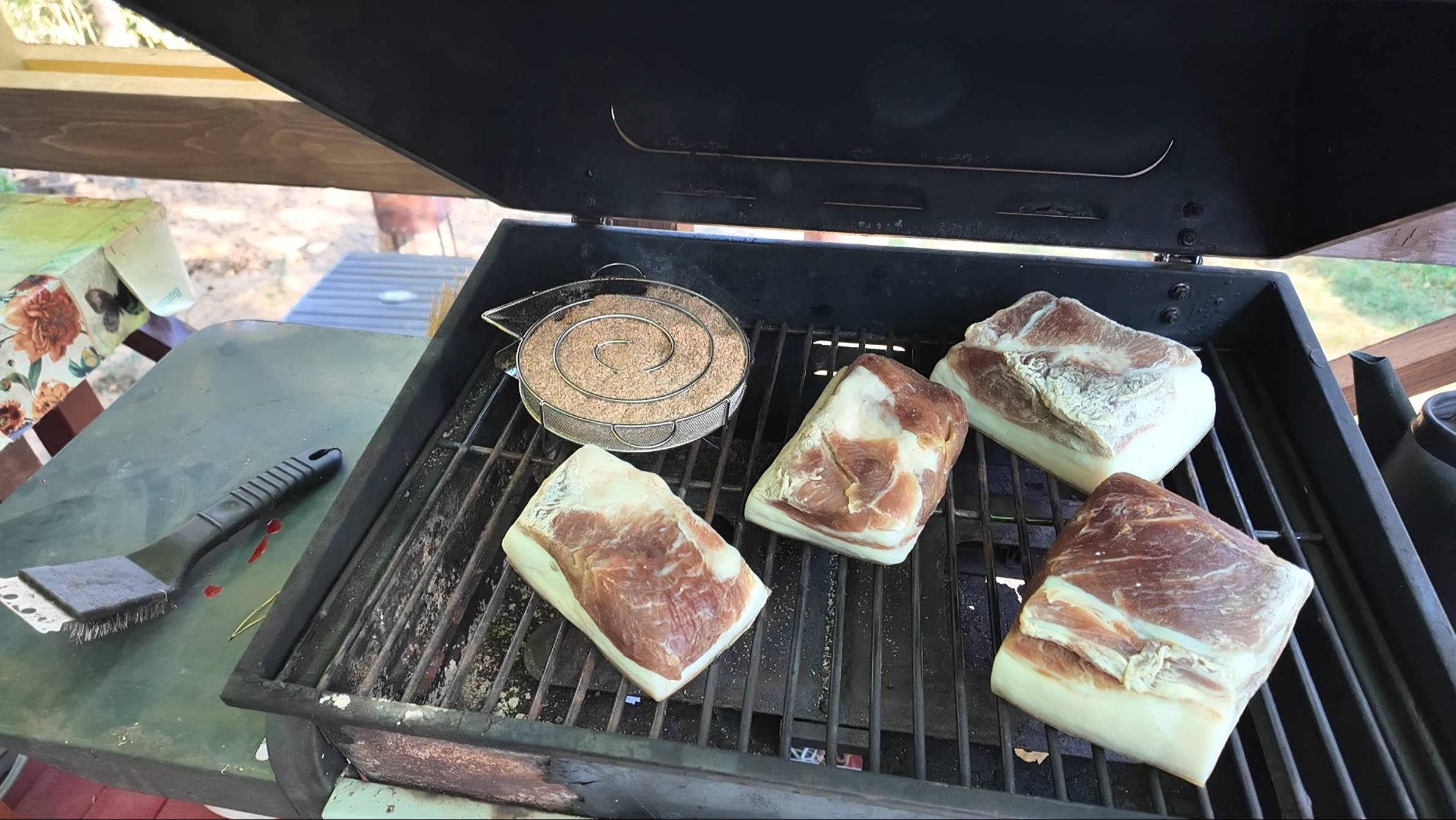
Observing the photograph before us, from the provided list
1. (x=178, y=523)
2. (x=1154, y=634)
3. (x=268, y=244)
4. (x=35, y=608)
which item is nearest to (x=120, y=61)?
(x=178, y=523)

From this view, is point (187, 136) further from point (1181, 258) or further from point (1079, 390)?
point (1181, 258)

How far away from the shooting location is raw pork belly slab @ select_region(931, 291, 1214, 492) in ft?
5.29

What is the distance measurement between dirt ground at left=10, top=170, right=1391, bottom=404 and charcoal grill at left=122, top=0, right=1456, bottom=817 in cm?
233

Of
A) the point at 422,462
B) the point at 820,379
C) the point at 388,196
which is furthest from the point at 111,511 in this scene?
the point at 388,196

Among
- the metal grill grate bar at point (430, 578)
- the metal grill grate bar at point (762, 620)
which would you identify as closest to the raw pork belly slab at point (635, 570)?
the metal grill grate bar at point (762, 620)

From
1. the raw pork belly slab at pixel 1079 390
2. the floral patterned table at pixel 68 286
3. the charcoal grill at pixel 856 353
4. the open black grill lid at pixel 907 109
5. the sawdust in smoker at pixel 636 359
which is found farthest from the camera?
the floral patterned table at pixel 68 286

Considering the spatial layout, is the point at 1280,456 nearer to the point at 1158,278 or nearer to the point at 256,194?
the point at 1158,278

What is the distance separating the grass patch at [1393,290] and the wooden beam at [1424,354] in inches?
73.7

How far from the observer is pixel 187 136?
2.47 metres

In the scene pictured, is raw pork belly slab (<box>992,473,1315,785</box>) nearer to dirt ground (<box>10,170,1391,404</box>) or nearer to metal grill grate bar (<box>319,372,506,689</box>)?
metal grill grate bar (<box>319,372,506,689</box>)

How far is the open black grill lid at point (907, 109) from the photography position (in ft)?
4.78

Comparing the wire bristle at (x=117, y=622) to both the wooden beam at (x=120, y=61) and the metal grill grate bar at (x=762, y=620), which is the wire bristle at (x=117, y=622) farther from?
the wooden beam at (x=120, y=61)

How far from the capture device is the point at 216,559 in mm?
1806

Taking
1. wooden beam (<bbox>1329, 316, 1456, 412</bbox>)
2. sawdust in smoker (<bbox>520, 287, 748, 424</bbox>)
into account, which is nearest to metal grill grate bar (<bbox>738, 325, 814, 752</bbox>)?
sawdust in smoker (<bbox>520, 287, 748, 424</bbox>)
